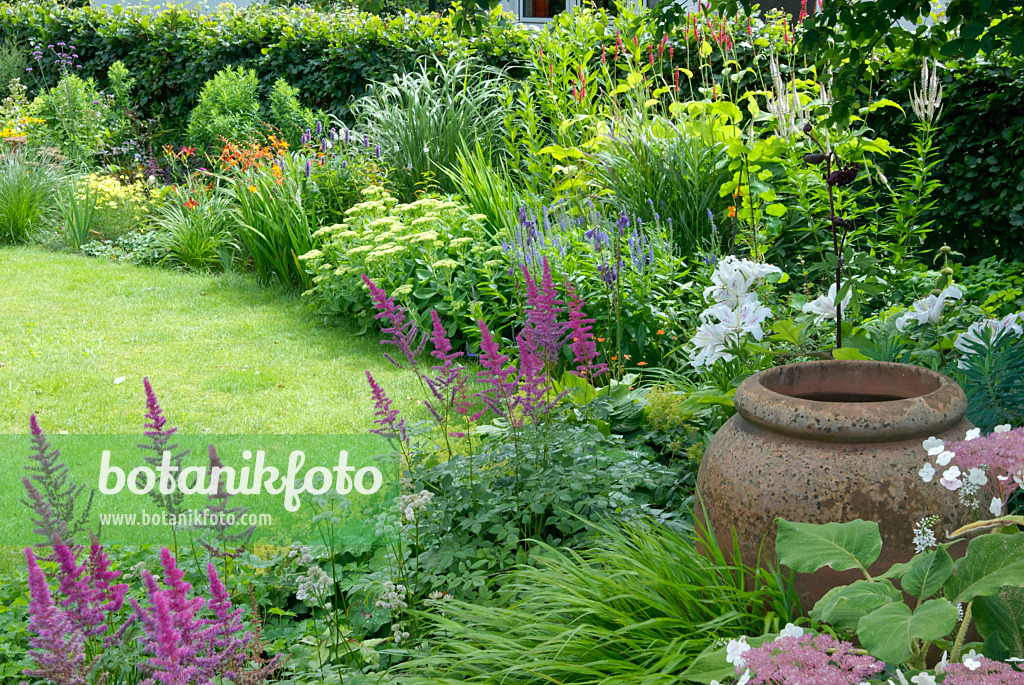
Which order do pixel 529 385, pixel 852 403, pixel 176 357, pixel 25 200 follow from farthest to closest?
pixel 25 200 < pixel 176 357 < pixel 529 385 < pixel 852 403

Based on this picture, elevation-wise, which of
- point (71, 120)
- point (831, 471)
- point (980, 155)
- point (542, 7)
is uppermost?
point (542, 7)

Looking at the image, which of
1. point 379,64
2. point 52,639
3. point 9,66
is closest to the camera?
point 52,639

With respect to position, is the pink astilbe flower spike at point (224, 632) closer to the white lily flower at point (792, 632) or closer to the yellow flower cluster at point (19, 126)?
the white lily flower at point (792, 632)

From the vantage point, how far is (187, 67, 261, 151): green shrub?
378 inches

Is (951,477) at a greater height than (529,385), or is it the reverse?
(951,477)

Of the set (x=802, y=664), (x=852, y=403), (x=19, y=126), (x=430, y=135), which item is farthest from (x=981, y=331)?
(x=19, y=126)

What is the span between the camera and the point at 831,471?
6.74 feet

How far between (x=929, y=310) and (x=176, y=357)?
4442mm

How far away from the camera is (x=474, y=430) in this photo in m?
4.06

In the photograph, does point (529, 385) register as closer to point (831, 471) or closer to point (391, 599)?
point (391, 599)

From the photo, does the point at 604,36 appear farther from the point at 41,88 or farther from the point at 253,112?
the point at 41,88

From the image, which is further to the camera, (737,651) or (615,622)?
(615,622)

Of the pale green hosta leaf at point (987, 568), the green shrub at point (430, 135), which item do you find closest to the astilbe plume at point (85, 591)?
the pale green hosta leaf at point (987, 568)

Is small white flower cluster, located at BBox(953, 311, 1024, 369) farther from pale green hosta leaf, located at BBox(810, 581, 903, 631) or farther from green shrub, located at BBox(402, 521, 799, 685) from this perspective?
pale green hosta leaf, located at BBox(810, 581, 903, 631)
